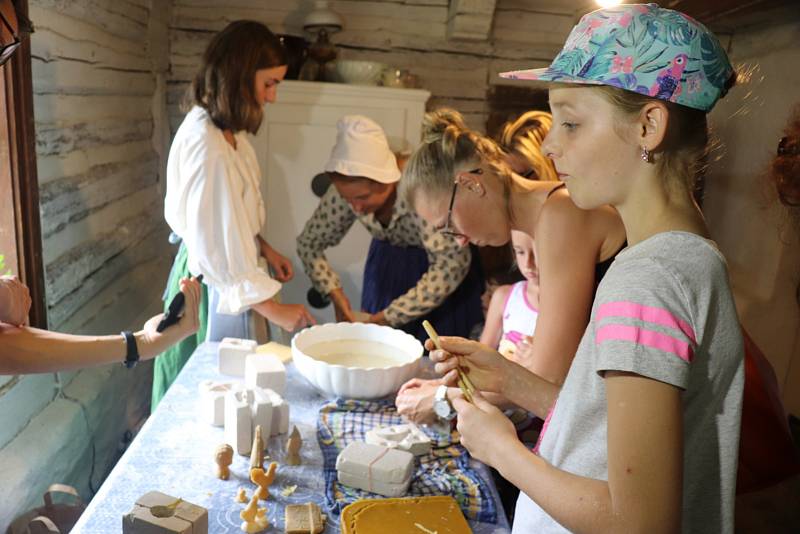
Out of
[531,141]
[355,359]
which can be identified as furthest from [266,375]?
[531,141]

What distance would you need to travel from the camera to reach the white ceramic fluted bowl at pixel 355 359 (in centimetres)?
153

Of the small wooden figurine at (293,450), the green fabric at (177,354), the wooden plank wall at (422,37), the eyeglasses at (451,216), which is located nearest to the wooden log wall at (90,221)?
the wooden plank wall at (422,37)

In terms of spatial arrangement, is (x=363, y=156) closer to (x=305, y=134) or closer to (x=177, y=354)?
(x=305, y=134)

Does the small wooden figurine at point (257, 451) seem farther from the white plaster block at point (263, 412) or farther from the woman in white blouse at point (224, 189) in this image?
Result: the woman in white blouse at point (224, 189)

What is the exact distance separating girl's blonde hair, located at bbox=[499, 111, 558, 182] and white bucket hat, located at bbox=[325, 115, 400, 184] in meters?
0.54

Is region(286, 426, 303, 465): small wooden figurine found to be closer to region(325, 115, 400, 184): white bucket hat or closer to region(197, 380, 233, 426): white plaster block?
region(197, 380, 233, 426): white plaster block

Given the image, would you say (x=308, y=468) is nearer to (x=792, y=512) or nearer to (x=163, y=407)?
(x=163, y=407)

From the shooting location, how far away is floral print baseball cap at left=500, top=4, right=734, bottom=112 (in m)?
0.79

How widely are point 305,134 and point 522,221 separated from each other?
1893 mm

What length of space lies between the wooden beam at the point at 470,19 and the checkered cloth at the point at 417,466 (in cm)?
270

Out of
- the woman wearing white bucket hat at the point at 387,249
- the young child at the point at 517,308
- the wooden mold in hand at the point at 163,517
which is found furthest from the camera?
the woman wearing white bucket hat at the point at 387,249

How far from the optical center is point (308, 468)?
4.23ft

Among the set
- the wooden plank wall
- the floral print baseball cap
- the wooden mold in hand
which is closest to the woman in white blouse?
the wooden mold in hand

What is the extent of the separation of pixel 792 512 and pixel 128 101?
3.30 metres
